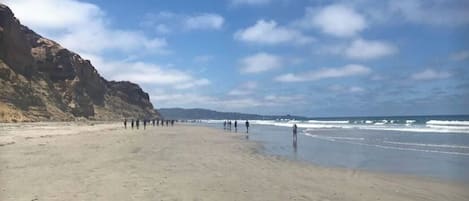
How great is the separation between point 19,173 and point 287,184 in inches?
306

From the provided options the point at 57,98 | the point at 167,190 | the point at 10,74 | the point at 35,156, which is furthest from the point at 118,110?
the point at 167,190

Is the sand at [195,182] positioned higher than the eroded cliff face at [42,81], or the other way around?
the eroded cliff face at [42,81]

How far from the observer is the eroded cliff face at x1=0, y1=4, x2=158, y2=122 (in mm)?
65963

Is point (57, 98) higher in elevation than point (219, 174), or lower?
higher

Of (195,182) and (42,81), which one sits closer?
(195,182)

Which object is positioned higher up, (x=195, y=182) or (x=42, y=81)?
(x=42, y=81)

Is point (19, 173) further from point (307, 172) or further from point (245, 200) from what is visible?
point (307, 172)

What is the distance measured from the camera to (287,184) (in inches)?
510

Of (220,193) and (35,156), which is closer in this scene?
(220,193)

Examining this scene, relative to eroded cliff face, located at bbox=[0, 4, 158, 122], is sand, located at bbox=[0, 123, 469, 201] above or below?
below

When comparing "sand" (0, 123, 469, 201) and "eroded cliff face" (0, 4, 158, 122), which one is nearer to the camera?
"sand" (0, 123, 469, 201)

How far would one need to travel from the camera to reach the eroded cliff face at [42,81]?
65963mm

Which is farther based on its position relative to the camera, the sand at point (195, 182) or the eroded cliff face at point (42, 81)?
the eroded cliff face at point (42, 81)

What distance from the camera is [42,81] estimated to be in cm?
8419
